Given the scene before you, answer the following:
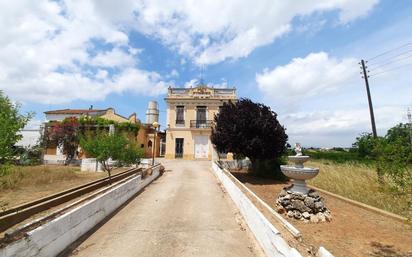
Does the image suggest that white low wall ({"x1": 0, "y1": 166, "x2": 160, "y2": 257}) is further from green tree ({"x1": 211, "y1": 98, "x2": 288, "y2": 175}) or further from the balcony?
the balcony

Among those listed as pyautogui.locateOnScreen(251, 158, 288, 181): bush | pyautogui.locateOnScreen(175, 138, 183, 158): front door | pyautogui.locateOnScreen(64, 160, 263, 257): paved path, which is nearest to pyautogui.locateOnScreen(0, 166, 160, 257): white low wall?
pyautogui.locateOnScreen(64, 160, 263, 257): paved path

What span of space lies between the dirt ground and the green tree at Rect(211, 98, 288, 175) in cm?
702

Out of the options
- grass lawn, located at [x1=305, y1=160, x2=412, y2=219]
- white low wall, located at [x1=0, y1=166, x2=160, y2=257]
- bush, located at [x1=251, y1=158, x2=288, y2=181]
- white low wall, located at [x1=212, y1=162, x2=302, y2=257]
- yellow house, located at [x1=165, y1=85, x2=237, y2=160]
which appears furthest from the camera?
yellow house, located at [x1=165, y1=85, x2=237, y2=160]

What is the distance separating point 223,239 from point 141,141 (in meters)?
28.4

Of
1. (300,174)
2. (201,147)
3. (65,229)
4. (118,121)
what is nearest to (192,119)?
(201,147)

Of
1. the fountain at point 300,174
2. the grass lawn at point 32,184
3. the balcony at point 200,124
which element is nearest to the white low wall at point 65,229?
the grass lawn at point 32,184

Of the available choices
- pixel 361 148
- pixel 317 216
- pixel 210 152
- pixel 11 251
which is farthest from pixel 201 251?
pixel 361 148

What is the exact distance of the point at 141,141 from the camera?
3316 centimetres

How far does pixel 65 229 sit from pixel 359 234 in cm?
668

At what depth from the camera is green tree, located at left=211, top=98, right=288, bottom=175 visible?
1543 cm

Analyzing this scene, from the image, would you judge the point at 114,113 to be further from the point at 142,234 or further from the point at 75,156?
the point at 142,234

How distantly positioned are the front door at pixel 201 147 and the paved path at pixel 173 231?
20555mm

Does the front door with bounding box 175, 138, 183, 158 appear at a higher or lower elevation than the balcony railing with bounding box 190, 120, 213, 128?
lower

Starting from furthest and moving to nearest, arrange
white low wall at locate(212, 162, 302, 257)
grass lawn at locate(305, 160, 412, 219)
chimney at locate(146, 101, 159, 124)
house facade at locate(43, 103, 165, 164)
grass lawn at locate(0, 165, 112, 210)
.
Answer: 1. chimney at locate(146, 101, 159, 124)
2. house facade at locate(43, 103, 165, 164)
3. grass lawn at locate(0, 165, 112, 210)
4. grass lawn at locate(305, 160, 412, 219)
5. white low wall at locate(212, 162, 302, 257)
